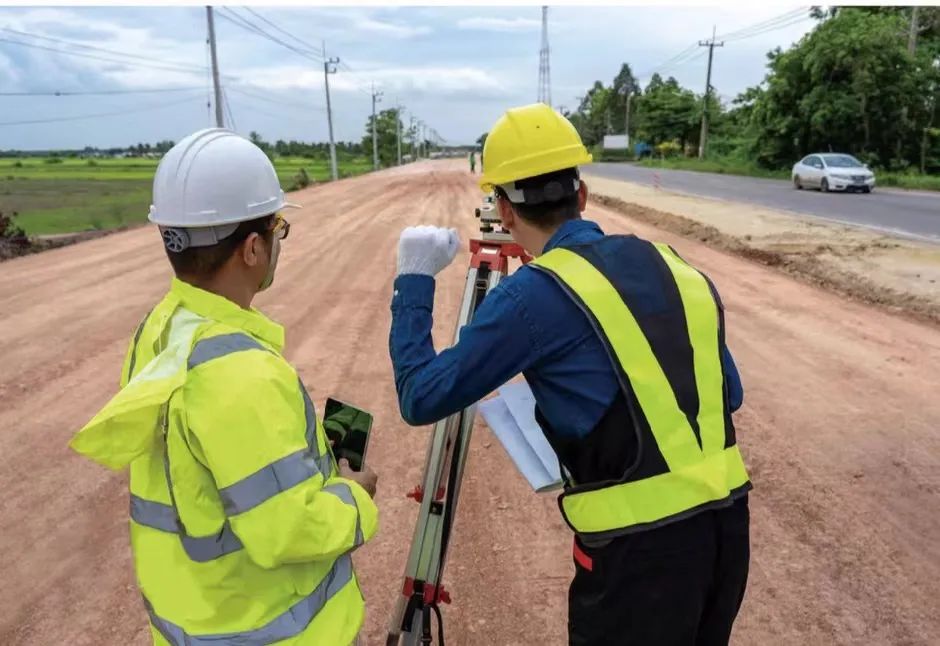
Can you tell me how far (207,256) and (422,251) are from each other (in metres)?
0.48

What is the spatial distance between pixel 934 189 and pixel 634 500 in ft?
85.6

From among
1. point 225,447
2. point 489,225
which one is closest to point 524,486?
point 489,225

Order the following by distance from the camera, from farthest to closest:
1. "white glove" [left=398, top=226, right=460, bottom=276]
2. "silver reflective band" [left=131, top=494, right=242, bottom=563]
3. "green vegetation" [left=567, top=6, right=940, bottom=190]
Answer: "green vegetation" [left=567, top=6, right=940, bottom=190]
"white glove" [left=398, top=226, right=460, bottom=276]
"silver reflective band" [left=131, top=494, right=242, bottom=563]

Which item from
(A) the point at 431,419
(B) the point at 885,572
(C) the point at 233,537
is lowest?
(B) the point at 885,572

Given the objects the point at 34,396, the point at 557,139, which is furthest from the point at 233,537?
the point at 34,396

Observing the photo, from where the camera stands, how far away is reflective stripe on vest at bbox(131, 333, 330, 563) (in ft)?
4.08

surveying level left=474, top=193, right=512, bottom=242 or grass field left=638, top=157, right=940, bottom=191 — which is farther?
grass field left=638, top=157, right=940, bottom=191

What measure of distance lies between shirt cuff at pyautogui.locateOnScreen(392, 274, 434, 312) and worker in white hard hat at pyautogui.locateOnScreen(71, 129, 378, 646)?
11.2 inches

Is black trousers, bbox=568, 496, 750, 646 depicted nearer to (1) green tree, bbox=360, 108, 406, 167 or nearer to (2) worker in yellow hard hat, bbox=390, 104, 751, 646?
(2) worker in yellow hard hat, bbox=390, 104, 751, 646

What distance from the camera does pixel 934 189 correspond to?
Result: 896 inches

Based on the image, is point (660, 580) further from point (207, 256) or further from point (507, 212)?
point (207, 256)

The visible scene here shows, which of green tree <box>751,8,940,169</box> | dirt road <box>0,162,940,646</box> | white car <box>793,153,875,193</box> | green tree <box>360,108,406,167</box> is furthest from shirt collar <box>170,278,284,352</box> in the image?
green tree <box>360,108,406,167</box>

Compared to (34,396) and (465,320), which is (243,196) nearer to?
(465,320)

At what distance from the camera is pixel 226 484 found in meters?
1.23
